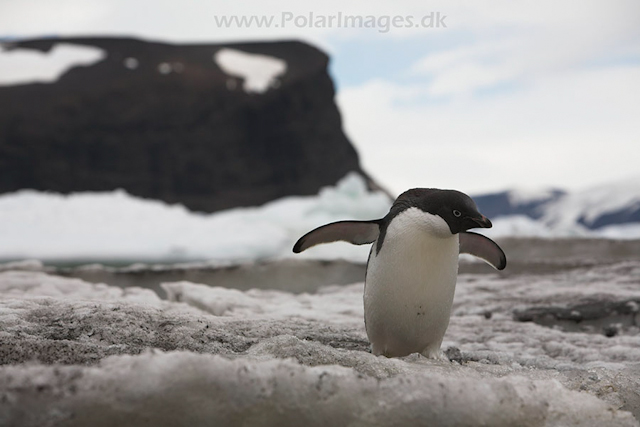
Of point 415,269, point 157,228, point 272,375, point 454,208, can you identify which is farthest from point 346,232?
point 157,228

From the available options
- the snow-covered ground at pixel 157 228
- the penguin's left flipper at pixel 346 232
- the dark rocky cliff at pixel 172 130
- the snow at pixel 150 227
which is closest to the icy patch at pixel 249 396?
the penguin's left flipper at pixel 346 232

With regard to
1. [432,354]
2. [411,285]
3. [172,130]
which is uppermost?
[411,285]

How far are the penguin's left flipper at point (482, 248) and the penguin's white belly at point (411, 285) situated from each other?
0.97 ft

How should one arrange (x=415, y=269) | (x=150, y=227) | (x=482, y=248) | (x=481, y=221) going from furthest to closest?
(x=150, y=227)
(x=482, y=248)
(x=415, y=269)
(x=481, y=221)

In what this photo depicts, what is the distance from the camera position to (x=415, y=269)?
6.32 ft

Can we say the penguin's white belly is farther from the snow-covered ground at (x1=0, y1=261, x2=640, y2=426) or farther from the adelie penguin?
the snow-covered ground at (x1=0, y1=261, x2=640, y2=426)

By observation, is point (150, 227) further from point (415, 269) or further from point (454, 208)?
point (454, 208)

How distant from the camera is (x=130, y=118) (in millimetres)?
22250

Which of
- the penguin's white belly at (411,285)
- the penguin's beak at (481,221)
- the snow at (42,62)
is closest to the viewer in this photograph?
the penguin's beak at (481,221)

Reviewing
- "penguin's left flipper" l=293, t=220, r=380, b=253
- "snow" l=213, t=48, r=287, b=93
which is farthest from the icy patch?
"snow" l=213, t=48, r=287, b=93

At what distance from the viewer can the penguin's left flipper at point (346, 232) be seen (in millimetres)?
2121

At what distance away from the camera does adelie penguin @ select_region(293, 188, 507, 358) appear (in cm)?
186

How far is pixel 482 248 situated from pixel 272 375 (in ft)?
4.24

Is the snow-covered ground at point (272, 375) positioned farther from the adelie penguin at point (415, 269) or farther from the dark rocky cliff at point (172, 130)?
the dark rocky cliff at point (172, 130)
